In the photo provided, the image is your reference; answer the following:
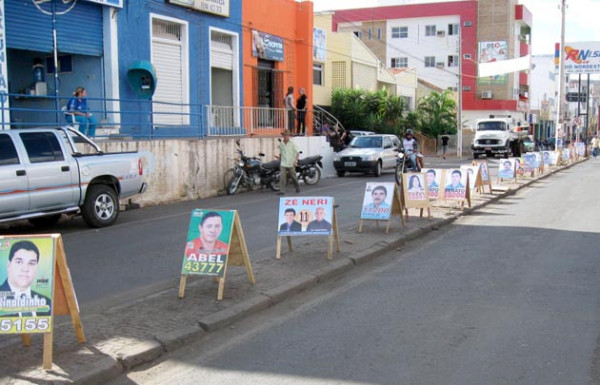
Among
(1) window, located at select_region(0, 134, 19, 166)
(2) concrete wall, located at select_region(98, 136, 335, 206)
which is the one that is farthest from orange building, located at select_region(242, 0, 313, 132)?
(1) window, located at select_region(0, 134, 19, 166)

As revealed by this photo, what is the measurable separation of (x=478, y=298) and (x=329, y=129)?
791 inches

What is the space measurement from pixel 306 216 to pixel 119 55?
10.8 meters

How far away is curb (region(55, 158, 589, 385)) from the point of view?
192 inches

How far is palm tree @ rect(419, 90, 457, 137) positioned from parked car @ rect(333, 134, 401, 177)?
22140 mm

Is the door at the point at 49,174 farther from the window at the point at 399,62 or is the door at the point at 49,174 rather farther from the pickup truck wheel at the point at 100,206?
the window at the point at 399,62

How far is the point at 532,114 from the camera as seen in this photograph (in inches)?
2891

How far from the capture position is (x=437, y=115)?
4756cm

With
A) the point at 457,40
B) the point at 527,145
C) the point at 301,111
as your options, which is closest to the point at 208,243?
the point at 301,111

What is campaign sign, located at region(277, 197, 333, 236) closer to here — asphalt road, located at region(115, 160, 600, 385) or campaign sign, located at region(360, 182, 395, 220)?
asphalt road, located at region(115, 160, 600, 385)

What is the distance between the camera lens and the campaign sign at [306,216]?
877 centimetres

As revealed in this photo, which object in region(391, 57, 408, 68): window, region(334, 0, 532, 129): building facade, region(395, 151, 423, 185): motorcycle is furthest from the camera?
region(391, 57, 408, 68): window

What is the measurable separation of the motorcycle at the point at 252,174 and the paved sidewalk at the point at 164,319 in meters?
8.69

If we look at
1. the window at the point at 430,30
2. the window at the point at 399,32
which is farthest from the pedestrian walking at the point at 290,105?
the window at the point at 399,32

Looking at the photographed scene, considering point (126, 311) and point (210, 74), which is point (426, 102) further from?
point (126, 311)
